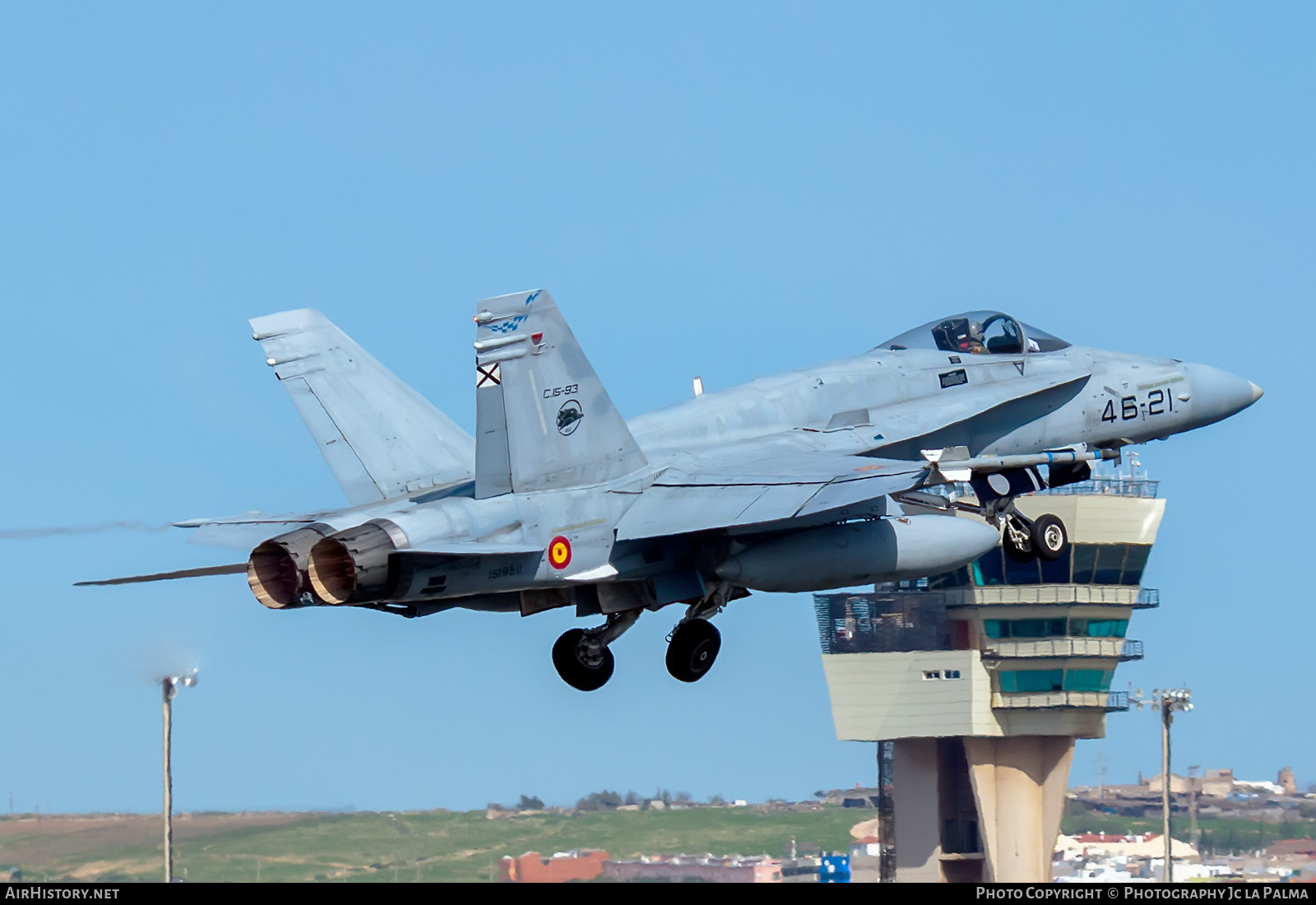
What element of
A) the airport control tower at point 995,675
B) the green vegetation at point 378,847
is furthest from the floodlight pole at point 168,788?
the airport control tower at point 995,675

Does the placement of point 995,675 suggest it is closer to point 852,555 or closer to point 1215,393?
point 1215,393

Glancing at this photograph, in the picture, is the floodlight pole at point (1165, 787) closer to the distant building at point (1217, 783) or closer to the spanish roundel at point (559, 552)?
the distant building at point (1217, 783)

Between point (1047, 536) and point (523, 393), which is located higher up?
point (523, 393)

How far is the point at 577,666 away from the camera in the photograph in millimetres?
19156

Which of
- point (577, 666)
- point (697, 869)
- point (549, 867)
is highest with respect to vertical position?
point (577, 666)

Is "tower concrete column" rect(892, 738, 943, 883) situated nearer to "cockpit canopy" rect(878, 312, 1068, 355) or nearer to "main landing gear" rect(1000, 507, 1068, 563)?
"cockpit canopy" rect(878, 312, 1068, 355)

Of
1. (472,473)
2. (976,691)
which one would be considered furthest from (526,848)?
(976,691)

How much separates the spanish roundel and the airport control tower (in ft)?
152

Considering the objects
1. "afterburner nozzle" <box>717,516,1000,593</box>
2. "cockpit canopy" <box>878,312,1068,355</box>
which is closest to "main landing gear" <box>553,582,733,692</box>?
"afterburner nozzle" <box>717,516,1000,593</box>

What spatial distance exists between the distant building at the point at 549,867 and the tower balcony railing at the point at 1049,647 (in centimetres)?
3679

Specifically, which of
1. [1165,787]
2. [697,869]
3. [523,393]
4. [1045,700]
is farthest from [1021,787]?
[523,393]

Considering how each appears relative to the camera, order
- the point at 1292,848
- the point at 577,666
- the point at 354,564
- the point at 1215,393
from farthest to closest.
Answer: the point at 1292,848 → the point at 1215,393 → the point at 577,666 → the point at 354,564

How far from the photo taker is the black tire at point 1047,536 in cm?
2002

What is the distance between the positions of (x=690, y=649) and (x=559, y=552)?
278 cm
